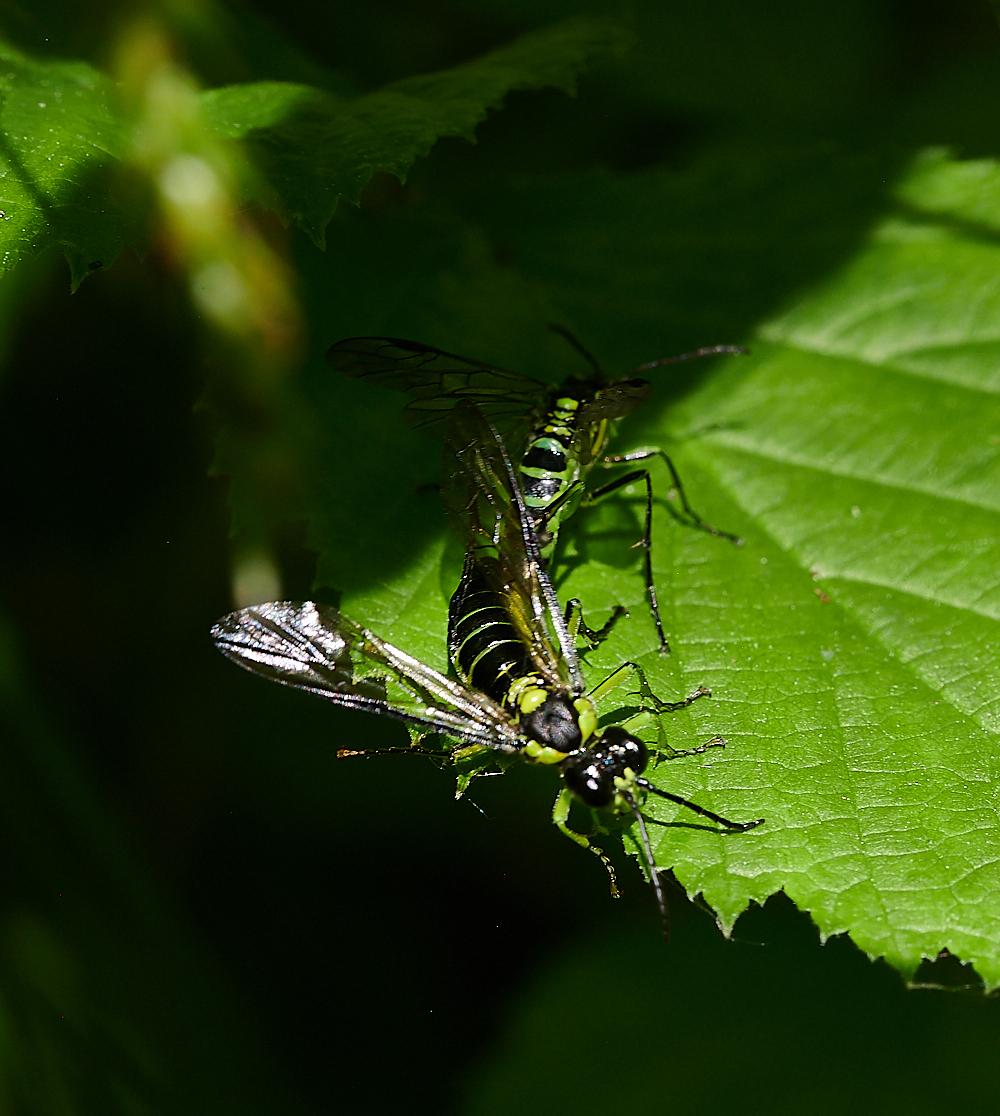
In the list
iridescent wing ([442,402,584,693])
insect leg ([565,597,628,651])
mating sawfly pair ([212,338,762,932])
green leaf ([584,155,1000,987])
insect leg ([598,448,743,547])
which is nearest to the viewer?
green leaf ([584,155,1000,987])

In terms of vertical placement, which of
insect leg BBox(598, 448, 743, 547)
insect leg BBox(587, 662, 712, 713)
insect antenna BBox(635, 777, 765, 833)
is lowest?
insect antenna BBox(635, 777, 765, 833)

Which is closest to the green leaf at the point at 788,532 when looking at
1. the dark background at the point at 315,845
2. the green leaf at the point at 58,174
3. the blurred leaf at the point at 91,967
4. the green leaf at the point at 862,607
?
the green leaf at the point at 862,607

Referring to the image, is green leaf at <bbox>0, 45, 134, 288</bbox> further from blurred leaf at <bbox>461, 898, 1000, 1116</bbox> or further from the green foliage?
blurred leaf at <bbox>461, 898, 1000, 1116</bbox>

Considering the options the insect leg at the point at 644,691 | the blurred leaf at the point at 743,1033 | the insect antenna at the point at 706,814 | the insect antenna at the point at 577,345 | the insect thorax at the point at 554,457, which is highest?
the insect antenna at the point at 577,345

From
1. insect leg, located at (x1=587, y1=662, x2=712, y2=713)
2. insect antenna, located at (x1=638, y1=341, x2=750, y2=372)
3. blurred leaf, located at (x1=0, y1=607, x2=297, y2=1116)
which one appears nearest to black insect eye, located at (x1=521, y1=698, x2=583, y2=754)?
insect leg, located at (x1=587, y1=662, x2=712, y2=713)

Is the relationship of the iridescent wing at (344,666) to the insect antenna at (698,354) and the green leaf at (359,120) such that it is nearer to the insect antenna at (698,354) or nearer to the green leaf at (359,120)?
the green leaf at (359,120)

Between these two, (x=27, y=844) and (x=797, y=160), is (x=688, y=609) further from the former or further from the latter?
(x=27, y=844)
